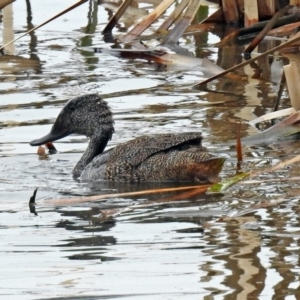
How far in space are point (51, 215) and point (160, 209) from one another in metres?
0.74

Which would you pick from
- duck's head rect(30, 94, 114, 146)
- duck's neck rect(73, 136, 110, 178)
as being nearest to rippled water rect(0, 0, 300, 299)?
duck's neck rect(73, 136, 110, 178)

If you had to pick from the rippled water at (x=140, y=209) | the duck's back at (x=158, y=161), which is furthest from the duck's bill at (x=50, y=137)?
the duck's back at (x=158, y=161)

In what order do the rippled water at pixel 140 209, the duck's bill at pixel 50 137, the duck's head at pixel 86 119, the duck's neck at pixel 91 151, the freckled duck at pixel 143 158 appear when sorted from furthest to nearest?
the duck's head at pixel 86 119 < the duck's bill at pixel 50 137 < the duck's neck at pixel 91 151 < the freckled duck at pixel 143 158 < the rippled water at pixel 140 209

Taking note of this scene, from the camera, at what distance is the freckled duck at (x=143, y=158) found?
318 inches

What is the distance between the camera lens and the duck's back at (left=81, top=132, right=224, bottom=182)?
26.5 feet

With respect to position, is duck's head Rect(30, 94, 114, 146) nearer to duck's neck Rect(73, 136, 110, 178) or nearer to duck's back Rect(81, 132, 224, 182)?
duck's neck Rect(73, 136, 110, 178)

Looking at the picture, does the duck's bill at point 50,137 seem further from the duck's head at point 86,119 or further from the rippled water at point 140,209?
the rippled water at point 140,209

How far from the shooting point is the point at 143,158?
8.37 m

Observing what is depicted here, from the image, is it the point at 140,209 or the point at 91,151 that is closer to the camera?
the point at 140,209

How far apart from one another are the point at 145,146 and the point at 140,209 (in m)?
1.24

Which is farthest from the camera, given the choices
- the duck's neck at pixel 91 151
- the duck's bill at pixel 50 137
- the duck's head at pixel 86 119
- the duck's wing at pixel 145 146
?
the duck's head at pixel 86 119

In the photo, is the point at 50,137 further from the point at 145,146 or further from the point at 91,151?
the point at 145,146

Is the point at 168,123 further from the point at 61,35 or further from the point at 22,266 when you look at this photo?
the point at 61,35

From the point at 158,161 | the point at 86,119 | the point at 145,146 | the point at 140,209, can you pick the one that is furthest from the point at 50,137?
the point at 140,209
